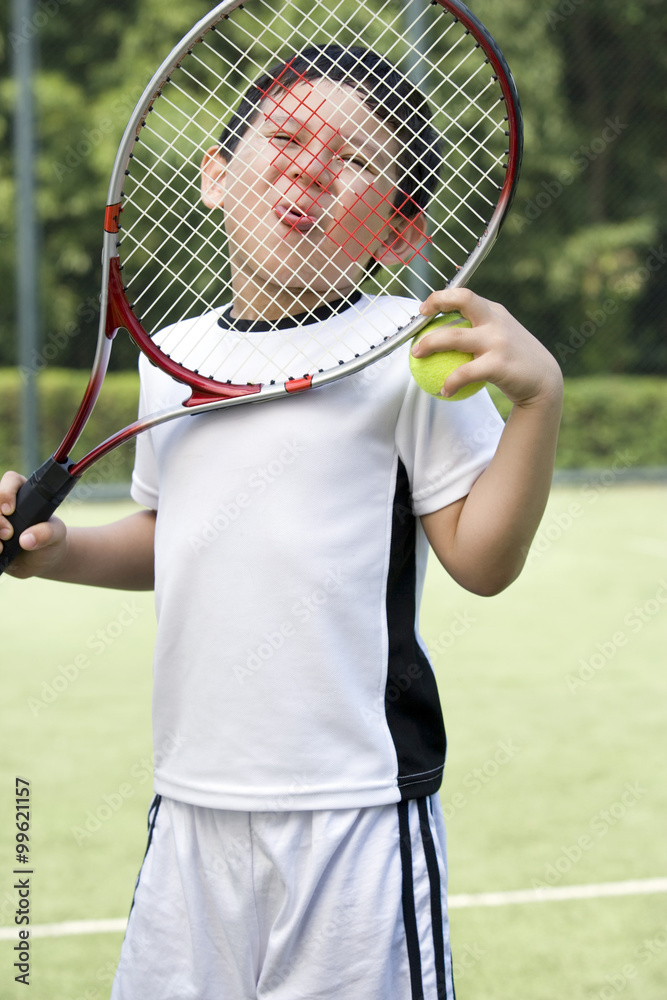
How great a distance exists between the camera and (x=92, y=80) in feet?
30.8

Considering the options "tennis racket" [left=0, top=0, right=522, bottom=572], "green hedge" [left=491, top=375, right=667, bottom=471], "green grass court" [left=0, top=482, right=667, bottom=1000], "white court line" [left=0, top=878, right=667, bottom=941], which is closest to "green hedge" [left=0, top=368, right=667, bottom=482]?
"green hedge" [left=491, top=375, right=667, bottom=471]

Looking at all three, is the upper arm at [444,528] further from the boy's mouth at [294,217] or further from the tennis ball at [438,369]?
the boy's mouth at [294,217]

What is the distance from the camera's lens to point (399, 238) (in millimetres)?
1130

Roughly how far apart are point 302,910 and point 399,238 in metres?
0.64

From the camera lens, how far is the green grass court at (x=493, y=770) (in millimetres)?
1863

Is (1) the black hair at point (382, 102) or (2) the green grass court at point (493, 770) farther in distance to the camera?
(2) the green grass court at point (493, 770)

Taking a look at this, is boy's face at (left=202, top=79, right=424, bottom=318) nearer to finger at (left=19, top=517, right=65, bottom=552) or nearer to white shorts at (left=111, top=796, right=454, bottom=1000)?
finger at (left=19, top=517, right=65, bottom=552)

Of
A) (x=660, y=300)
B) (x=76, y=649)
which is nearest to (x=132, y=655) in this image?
(x=76, y=649)

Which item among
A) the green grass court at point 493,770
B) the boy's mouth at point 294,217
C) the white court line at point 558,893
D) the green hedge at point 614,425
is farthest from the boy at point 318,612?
the green hedge at point 614,425

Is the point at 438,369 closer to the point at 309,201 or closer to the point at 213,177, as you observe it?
the point at 309,201

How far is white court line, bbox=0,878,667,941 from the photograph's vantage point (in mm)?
1936

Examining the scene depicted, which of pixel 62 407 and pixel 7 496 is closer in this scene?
pixel 7 496

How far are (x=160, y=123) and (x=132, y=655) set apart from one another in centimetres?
474

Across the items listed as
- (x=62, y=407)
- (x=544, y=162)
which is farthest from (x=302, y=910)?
(x=544, y=162)
